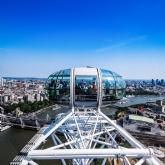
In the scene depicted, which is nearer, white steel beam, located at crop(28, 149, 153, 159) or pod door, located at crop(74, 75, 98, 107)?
white steel beam, located at crop(28, 149, 153, 159)

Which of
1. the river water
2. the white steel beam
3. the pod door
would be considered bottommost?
the river water

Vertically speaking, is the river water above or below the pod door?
below

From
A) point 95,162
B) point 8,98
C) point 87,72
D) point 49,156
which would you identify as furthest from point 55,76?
point 8,98

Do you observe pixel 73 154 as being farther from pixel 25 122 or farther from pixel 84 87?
pixel 25 122

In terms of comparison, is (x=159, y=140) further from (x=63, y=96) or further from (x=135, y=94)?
(x=135, y=94)

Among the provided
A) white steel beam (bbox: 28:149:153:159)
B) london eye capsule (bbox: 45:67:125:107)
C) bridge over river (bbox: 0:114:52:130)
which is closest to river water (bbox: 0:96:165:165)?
bridge over river (bbox: 0:114:52:130)

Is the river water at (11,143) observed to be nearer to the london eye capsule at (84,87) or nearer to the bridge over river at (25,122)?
the bridge over river at (25,122)

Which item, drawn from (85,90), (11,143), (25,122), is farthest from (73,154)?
(25,122)

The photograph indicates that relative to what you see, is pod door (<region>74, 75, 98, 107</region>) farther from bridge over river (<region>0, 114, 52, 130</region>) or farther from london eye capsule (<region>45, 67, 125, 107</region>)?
bridge over river (<region>0, 114, 52, 130</region>)
